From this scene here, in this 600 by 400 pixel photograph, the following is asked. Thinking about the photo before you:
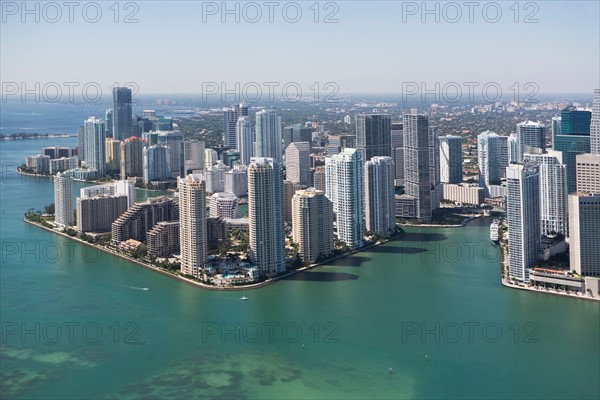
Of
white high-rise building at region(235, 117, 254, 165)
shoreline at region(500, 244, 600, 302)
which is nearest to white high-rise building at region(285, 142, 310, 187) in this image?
white high-rise building at region(235, 117, 254, 165)

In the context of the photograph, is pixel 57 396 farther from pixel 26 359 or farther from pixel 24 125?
pixel 24 125

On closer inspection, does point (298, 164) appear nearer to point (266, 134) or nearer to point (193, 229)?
point (266, 134)

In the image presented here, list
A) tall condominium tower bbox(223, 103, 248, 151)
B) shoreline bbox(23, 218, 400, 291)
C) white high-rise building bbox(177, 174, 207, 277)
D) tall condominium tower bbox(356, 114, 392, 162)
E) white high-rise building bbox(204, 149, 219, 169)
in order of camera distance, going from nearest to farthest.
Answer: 1. shoreline bbox(23, 218, 400, 291)
2. white high-rise building bbox(177, 174, 207, 277)
3. tall condominium tower bbox(356, 114, 392, 162)
4. white high-rise building bbox(204, 149, 219, 169)
5. tall condominium tower bbox(223, 103, 248, 151)

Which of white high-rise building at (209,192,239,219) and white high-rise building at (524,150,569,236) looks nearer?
white high-rise building at (524,150,569,236)

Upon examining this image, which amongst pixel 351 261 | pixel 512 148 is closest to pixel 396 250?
pixel 351 261

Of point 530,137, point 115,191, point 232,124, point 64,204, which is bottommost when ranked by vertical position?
point 64,204

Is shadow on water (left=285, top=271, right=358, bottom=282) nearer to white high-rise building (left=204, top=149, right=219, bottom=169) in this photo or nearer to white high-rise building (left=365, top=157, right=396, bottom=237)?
white high-rise building (left=365, top=157, right=396, bottom=237)
